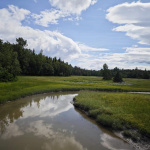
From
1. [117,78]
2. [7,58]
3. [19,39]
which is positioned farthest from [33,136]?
[19,39]

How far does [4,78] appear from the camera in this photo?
132ft

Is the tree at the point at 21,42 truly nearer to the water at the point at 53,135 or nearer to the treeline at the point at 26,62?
the treeline at the point at 26,62

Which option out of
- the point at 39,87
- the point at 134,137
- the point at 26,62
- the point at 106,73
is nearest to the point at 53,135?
the point at 134,137

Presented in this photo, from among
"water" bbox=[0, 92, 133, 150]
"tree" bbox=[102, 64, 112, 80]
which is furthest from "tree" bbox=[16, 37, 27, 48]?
"water" bbox=[0, 92, 133, 150]

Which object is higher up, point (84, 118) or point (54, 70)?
point (54, 70)

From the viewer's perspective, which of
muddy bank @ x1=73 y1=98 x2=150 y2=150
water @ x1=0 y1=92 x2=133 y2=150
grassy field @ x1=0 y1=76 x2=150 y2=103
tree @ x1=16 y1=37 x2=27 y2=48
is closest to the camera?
water @ x1=0 y1=92 x2=133 y2=150

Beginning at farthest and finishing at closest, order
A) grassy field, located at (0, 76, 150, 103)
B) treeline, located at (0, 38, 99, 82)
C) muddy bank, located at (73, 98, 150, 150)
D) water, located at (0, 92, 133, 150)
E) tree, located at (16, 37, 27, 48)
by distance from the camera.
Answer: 1. tree, located at (16, 37, 27, 48)
2. treeline, located at (0, 38, 99, 82)
3. grassy field, located at (0, 76, 150, 103)
4. muddy bank, located at (73, 98, 150, 150)
5. water, located at (0, 92, 133, 150)

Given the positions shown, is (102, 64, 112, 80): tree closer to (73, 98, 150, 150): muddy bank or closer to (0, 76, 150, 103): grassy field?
(0, 76, 150, 103): grassy field

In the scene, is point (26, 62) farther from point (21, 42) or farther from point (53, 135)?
point (53, 135)

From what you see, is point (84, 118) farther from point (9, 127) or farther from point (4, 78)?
point (4, 78)

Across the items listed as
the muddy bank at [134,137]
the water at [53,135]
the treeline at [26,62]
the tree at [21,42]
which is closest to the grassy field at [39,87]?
the water at [53,135]

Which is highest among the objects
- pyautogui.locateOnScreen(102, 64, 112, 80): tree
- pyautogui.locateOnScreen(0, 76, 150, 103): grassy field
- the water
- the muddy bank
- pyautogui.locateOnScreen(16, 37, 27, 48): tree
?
pyautogui.locateOnScreen(16, 37, 27, 48): tree

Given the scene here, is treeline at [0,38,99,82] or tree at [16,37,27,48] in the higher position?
tree at [16,37,27,48]

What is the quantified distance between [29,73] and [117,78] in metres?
62.0
